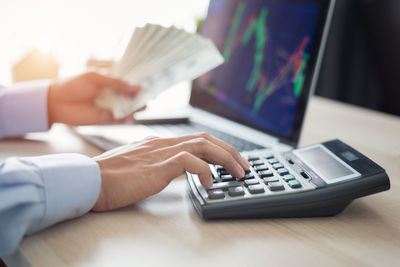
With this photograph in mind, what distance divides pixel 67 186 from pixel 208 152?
7.9 inches

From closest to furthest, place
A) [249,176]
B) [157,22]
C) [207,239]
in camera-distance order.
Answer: [207,239], [249,176], [157,22]

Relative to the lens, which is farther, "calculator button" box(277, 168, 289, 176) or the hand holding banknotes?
the hand holding banknotes

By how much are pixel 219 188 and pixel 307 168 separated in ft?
0.48

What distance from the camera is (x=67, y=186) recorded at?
0.47 m

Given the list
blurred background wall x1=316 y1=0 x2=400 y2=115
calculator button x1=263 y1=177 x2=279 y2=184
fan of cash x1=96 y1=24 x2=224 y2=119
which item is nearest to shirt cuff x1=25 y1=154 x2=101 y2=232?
calculator button x1=263 y1=177 x2=279 y2=184

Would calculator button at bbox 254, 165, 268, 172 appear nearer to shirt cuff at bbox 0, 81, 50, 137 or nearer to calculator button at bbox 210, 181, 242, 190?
calculator button at bbox 210, 181, 242, 190

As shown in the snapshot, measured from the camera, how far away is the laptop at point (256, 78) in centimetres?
76

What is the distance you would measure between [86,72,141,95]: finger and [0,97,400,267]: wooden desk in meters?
0.35

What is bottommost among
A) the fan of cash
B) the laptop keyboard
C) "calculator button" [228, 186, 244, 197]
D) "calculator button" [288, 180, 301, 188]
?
the laptop keyboard

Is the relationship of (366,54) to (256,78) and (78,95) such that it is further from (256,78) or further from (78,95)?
(78,95)

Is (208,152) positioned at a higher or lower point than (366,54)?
lower

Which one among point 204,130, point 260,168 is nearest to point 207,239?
point 260,168

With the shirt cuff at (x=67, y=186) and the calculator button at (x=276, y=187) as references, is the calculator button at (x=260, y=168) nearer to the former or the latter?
the calculator button at (x=276, y=187)

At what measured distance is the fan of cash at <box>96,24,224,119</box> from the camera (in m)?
0.77
